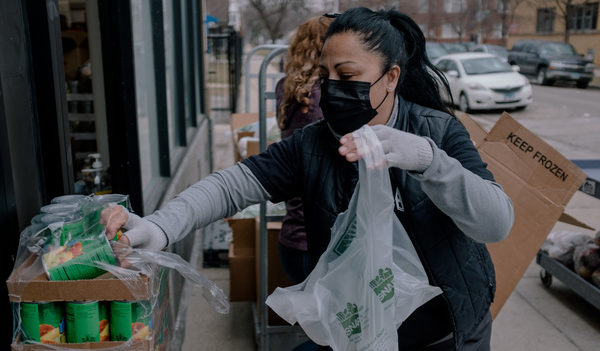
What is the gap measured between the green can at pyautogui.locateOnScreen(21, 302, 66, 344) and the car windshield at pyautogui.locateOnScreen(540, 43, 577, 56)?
964 inches

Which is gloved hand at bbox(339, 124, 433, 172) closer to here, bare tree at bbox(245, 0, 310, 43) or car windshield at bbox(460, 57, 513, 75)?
car windshield at bbox(460, 57, 513, 75)

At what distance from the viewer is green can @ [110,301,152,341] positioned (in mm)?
1514

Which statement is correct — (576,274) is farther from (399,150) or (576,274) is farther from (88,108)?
(88,108)

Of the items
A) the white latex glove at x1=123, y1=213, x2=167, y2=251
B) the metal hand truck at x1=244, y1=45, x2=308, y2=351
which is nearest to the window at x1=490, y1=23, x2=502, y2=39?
the metal hand truck at x1=244, y1=45, x2=308, y2=351

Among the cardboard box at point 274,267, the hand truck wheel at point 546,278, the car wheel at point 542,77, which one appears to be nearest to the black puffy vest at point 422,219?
the cardboard box at point 274,267

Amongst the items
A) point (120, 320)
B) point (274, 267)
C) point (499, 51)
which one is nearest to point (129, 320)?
point (120, 320)

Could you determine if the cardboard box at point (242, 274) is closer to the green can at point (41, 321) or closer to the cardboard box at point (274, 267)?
the cardboard box at point (274, 267)

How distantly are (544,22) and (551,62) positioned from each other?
21335mm

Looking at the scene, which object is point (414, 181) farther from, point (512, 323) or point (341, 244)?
point (512, 323)

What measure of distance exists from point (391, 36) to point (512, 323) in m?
3.02

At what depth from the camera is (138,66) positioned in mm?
3918

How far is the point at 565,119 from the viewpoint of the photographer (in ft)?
45.6

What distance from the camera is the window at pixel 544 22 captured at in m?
39.7

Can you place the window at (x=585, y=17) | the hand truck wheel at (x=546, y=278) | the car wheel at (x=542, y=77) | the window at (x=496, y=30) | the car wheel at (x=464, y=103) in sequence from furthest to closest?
the window at (x=496, y=30) < the window at (x=585, y=17) < the car wheel at (x=542, y=77) < the car wheel at (x=464, y=103) < the hand truck wheel at (x=546, y=278)
